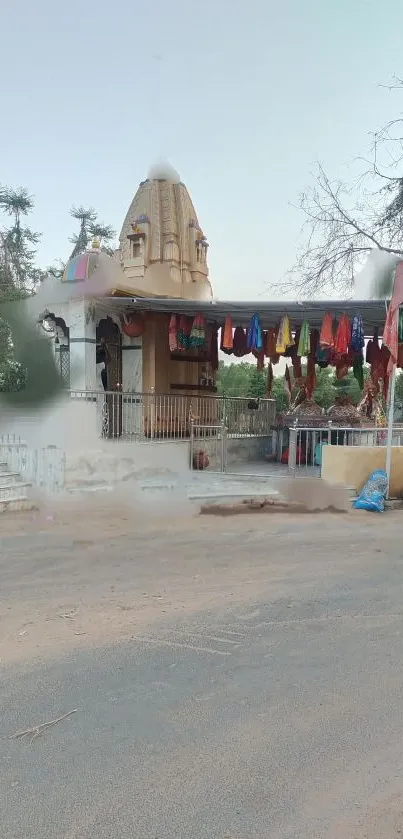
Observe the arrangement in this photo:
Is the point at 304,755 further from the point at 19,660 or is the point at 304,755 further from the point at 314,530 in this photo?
the point at 314,530

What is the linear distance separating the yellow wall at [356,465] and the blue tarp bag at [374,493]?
177 mm

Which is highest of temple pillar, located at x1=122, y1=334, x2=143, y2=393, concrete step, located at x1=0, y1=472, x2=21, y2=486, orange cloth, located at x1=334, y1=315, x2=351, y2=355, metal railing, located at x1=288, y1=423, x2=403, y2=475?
orange cloth, located at x1=334, y1=315, x2=351, y2=355

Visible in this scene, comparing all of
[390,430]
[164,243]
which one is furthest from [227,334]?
[390,430]

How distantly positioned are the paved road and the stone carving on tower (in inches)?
386

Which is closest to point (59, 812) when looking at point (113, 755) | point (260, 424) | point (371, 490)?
point (113, 755)

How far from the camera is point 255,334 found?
12.3m

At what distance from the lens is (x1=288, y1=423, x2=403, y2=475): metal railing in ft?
36.2

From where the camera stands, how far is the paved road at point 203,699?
96.0 inches

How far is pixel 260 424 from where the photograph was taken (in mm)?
15047

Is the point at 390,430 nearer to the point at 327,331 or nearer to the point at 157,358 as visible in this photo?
the point at 327,331

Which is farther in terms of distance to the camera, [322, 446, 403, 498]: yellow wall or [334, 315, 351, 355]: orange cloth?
[334, 315, 351, 355]: orange cloth

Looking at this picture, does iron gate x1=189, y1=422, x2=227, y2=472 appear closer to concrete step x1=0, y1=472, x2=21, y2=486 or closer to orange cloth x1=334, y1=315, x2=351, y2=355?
orange cloth x1=334, y1=315, x2=351, y2=355

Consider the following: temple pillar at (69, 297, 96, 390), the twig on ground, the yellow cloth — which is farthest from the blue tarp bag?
the twig on ground

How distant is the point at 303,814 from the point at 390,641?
6.59 ft
